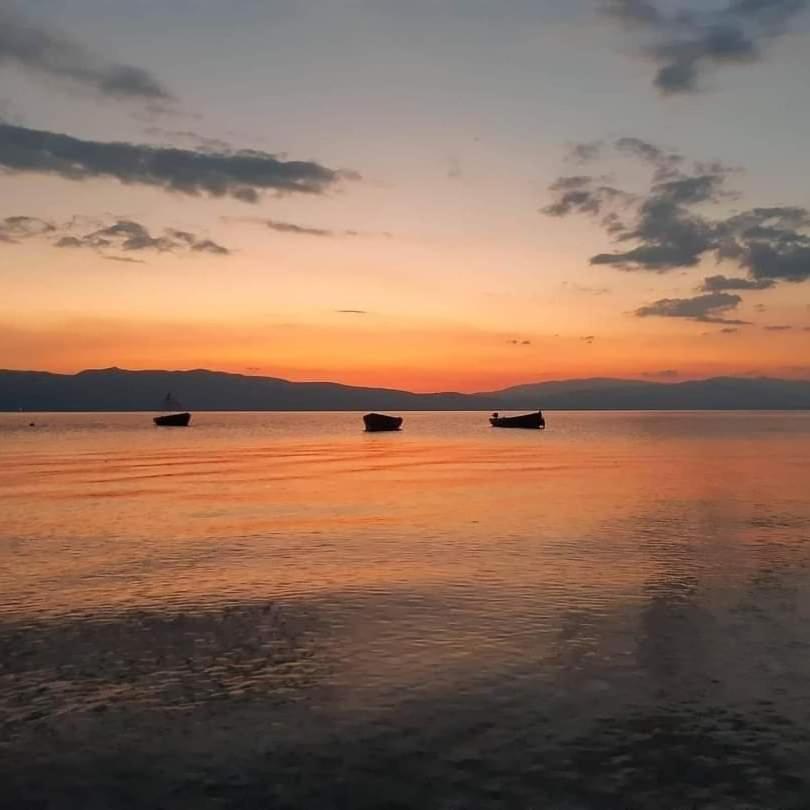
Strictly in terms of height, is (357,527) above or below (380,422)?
below

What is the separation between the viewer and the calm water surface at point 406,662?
11.9 metres

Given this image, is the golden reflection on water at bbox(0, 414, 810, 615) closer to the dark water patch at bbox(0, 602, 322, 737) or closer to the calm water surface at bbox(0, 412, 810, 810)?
the calm water surface at bbox(0, 412, 810, 810)

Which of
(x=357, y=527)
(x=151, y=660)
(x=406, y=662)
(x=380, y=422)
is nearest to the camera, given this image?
(x=406, y=662)

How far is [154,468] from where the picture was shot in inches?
2913

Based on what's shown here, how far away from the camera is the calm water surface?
11.9 meters

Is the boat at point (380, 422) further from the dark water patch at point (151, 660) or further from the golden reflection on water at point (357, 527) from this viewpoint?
the dark water patch at point (151, 660)

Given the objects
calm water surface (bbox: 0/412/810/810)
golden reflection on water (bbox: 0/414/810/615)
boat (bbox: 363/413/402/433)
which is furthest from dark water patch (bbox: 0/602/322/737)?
boat (bbox: 363/413/402/433)

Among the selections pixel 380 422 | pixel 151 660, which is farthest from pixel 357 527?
pixel 380 422

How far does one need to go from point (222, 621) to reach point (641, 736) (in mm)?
11163

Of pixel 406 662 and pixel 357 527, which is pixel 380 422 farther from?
pixel 406 662

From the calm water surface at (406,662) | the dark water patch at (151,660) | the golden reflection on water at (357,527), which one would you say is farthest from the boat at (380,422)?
the dark water patch at (151,660)

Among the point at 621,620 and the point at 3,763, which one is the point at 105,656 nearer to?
the point at 3,763

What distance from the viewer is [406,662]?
17047 mm

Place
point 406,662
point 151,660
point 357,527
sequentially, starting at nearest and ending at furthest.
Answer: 1. point 406,662
2. point 151,660
3. point 357,527
